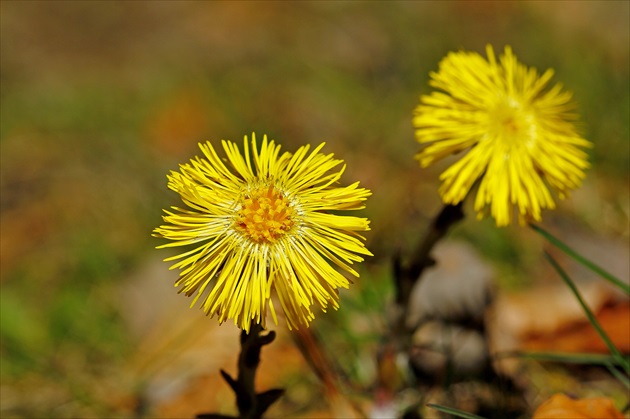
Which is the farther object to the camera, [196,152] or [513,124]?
[196,152]

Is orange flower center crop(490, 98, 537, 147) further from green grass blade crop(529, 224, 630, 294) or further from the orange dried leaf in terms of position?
the orange dried leaf

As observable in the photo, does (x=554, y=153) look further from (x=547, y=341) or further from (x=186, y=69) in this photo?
(x=186, y=69)

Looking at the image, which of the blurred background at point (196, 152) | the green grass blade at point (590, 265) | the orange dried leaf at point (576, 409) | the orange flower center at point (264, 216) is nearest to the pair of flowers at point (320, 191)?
the orange flower center at point (264, 216)

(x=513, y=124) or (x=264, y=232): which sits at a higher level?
(x=513, y=124)

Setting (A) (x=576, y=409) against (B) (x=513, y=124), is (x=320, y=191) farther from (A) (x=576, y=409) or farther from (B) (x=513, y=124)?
(A) (x=576, y=409)

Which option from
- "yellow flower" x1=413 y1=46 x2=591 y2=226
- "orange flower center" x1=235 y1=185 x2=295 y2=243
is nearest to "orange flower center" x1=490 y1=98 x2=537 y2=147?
"yellow flower" x1=413 y1=46 x2=591 y2=226

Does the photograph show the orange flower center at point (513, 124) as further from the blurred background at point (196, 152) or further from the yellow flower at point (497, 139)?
the blurred background at point (196, 152)

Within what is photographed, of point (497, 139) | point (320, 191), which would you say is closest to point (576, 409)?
point (497, 139)
